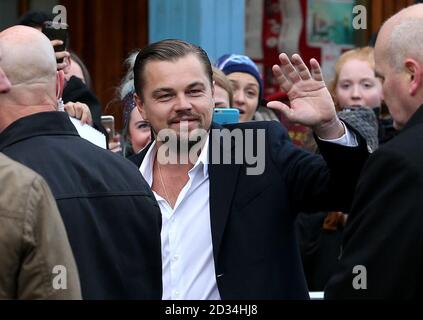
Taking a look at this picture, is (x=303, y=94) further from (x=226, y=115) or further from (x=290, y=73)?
(x=226, y=115)

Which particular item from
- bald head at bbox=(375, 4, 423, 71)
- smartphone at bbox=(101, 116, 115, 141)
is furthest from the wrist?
smartphone at bbox=(101, 116, 115, 141)

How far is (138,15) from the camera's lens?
8.89m

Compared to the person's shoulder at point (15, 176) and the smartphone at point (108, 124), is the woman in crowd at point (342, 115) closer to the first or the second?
the smartphone at point (108, 124)

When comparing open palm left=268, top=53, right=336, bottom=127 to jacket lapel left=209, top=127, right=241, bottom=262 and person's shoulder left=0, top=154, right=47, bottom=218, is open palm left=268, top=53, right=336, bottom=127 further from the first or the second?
person's shoulder left=0, top=154, right=47, bottom=218

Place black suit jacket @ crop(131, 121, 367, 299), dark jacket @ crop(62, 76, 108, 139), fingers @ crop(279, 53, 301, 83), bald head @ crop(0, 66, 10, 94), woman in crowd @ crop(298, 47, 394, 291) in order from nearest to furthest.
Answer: bald head @ crop(0, 66, 10, 94) → black suit jacket @ crop(131, 121, 367, 299) → fingers @ crop(279, 53, 301, 83) → dark jacket @ crop(62, 76, 108, 139) → woman in crowd @ crop(298, 47, 394, 291)

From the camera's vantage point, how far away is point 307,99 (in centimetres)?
441

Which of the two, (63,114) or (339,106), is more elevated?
(63,114)

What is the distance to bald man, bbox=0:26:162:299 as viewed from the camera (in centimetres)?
366

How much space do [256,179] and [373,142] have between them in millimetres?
632

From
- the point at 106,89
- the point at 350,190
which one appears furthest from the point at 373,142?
the point at 106,89

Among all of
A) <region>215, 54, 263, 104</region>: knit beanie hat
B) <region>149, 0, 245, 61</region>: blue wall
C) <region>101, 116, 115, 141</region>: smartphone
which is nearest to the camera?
<region>101, 116, 115, 141</region>: smartphone

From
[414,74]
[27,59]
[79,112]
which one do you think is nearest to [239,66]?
[79,112]
